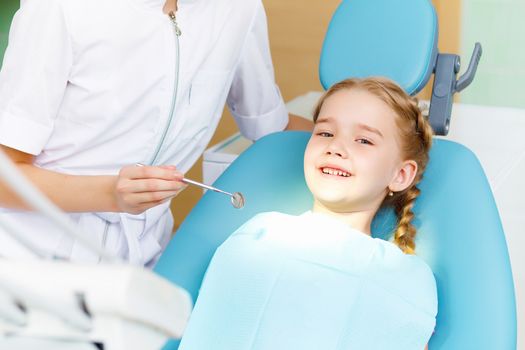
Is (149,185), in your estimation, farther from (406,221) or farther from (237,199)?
(406,221)

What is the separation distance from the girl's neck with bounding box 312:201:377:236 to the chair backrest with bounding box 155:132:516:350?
0.13ft

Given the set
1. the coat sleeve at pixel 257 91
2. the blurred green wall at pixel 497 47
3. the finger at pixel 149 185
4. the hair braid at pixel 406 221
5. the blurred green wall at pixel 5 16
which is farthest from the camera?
the blurred green wall at pixel 5 16

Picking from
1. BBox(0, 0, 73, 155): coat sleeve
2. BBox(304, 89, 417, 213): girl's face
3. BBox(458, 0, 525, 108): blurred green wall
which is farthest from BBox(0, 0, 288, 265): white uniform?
BBox(458, 0, 525, 108): blurred green wall

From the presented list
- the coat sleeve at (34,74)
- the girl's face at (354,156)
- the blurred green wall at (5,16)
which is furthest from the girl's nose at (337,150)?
A: the blurred green wall at (5,16)

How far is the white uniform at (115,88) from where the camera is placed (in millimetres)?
1354

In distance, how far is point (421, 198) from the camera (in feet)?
4.92

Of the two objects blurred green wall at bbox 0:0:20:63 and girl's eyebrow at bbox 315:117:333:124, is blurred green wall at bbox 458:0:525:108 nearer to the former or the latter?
girl's eyebrow at bbox 315:117:333:124

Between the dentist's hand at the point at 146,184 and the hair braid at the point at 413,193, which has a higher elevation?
the dentist's hand at the point at 146,184

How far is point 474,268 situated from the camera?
134 centimetres

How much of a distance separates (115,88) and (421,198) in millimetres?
544

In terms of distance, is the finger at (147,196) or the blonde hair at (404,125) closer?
the finger at (147,196)

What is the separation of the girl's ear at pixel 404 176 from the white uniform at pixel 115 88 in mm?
350

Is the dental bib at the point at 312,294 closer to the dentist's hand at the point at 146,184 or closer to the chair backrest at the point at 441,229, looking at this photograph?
the chair backrest at the point at 441,229

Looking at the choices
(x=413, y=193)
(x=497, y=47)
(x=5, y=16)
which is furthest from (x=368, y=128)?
(x=5, y=16)
